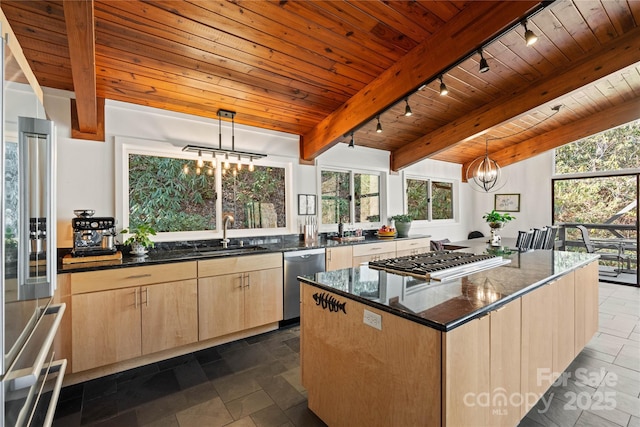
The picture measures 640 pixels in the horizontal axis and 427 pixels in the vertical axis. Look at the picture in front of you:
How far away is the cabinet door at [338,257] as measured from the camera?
3.53m

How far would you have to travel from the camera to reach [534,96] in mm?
3422

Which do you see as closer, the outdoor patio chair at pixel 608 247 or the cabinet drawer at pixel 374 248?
the cabinet drawer at pixel 374 248

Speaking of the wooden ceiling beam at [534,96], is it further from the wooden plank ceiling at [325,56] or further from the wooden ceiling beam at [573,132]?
the wooden ceiling beam at [573,132]

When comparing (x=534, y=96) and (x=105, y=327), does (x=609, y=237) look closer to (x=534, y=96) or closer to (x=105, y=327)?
(x=534, y=96)

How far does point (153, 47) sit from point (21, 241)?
70.9 inches

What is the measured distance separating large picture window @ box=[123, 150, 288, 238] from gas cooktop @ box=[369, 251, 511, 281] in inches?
78.4

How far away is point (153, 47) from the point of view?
7.22 ft

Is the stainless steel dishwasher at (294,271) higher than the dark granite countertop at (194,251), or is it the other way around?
the dark granite countertop at (194,251)

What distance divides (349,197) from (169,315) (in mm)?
3029

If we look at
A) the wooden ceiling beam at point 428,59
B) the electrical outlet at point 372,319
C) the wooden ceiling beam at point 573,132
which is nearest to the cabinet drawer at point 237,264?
the wooden ceiling beam at point 428,59

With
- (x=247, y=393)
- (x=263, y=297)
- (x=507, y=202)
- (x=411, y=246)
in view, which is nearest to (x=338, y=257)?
(x=263, y=297)

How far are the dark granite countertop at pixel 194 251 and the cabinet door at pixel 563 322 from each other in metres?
2.16

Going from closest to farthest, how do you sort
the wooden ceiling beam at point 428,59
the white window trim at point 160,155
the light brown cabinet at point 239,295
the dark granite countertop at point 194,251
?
the wooden ceiling beam at point 428,59 < the dark granite countertop at point 194,251 < the light brown cabinet at point 239,295 < the white window trim at point 160,155

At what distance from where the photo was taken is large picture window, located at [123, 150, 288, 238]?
2959 mm
